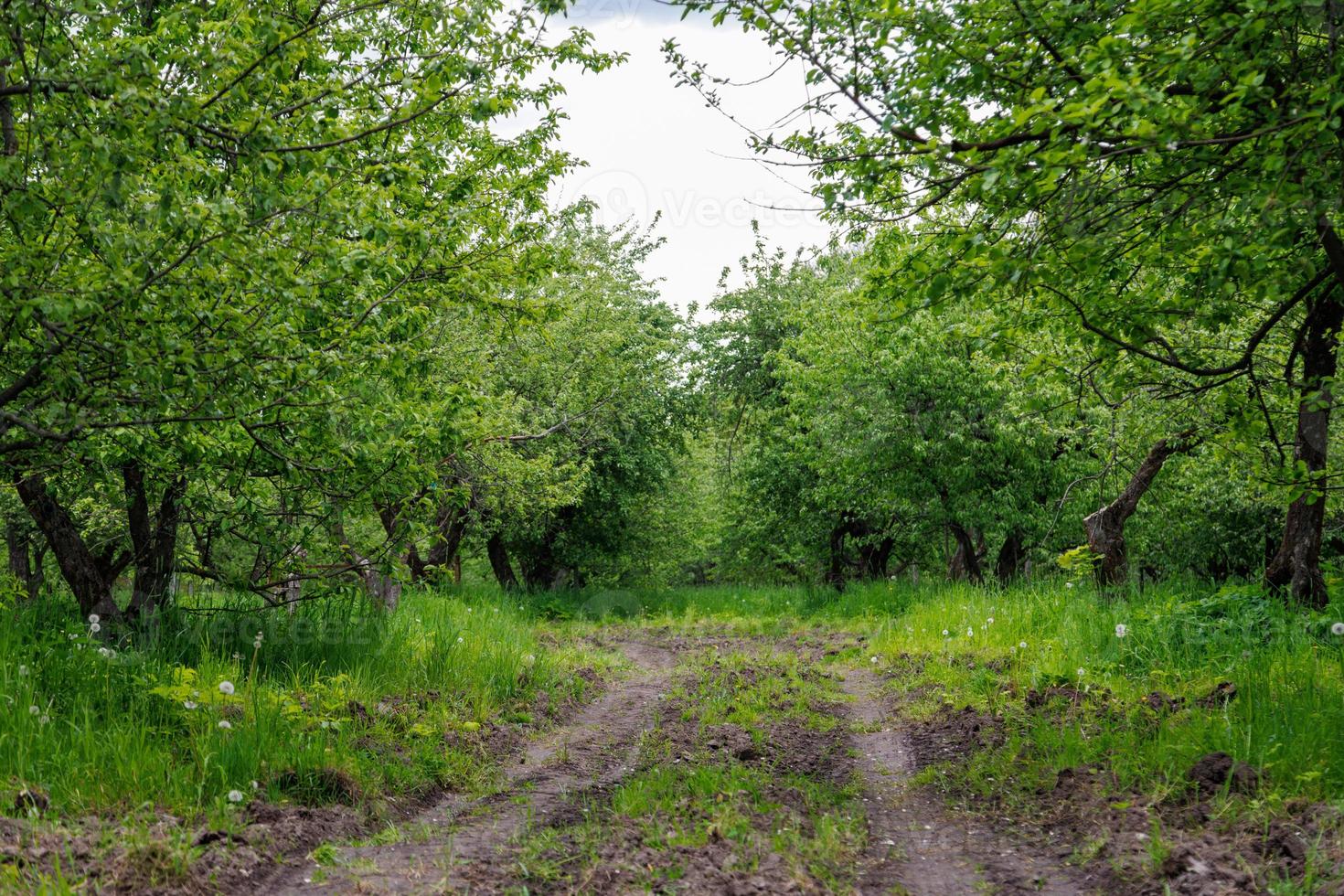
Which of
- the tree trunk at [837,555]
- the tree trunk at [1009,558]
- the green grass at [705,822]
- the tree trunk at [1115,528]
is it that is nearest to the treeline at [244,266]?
the green grass at [705,822]

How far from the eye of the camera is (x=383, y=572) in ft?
22.1

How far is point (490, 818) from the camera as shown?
514 centimetres

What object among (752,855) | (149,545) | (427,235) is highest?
(427,235)

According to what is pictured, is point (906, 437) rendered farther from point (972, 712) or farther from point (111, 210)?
point (111, 210)

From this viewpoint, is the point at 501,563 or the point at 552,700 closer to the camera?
the point at 552,700

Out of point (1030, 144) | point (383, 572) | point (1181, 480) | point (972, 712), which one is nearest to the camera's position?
point (1030, 144)

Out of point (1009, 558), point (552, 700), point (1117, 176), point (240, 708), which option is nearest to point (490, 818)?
point (240, 708)

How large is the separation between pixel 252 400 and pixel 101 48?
79.7 inches

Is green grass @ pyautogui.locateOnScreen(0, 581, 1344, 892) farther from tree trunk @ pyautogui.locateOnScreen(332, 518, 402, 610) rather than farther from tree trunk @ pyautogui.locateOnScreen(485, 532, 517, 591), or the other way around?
tree trunk @ pyautogui.locateOnScreen(485, 532, 517, 591)

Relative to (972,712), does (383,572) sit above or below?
above

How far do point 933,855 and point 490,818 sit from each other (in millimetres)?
2471

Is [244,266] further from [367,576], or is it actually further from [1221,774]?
[367,576]

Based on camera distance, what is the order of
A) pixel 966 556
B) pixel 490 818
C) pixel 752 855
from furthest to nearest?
pixel 966 556 → pixel 490 818 → pixel 752 855

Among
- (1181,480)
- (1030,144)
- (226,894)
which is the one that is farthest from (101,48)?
(1181,480)
